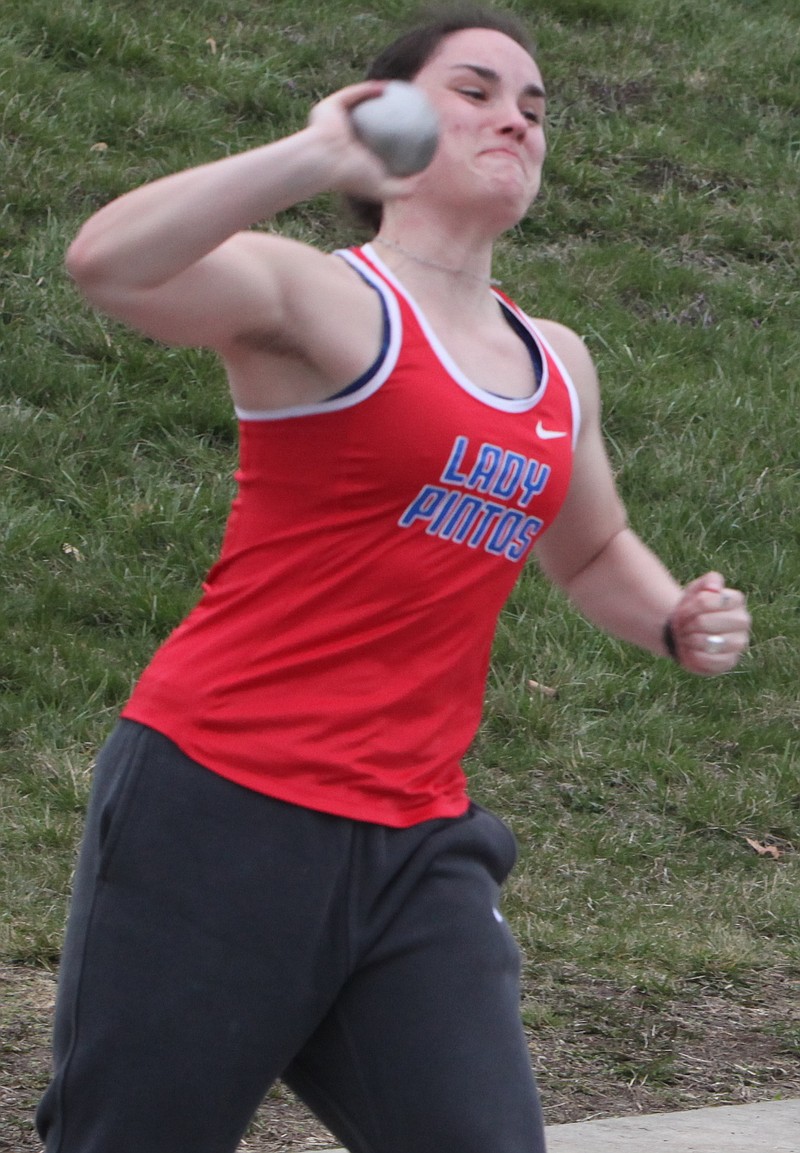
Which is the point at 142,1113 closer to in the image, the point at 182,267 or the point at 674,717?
the point at 182,267

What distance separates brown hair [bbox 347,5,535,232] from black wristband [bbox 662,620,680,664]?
904mm

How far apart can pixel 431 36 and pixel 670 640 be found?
991 mm

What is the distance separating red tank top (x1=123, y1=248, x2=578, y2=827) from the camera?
A: 2.04 meters

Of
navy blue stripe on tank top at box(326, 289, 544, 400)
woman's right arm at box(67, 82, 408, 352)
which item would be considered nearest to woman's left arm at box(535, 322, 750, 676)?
navy blue stripe on tank top at box(326, 289, 544, 400)

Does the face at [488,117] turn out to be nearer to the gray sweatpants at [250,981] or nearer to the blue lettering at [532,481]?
the blue lettering at [532,481]

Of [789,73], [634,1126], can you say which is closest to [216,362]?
[634,1126]

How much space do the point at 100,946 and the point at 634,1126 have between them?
1.90 meters

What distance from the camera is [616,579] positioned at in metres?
2.58

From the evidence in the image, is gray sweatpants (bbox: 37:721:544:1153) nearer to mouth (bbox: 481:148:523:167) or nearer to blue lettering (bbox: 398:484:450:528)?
blue lettering (bbox: 398:484:450:528)

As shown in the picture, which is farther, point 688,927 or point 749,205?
point 749,205

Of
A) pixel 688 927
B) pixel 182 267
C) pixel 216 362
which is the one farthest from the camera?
pixel 216 362

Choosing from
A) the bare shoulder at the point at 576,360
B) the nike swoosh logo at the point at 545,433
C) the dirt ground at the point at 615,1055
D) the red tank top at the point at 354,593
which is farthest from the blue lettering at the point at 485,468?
the dirt ground at the point at 615,1055

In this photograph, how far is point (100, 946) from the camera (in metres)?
2.01

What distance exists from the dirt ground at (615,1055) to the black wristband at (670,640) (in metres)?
1.54
